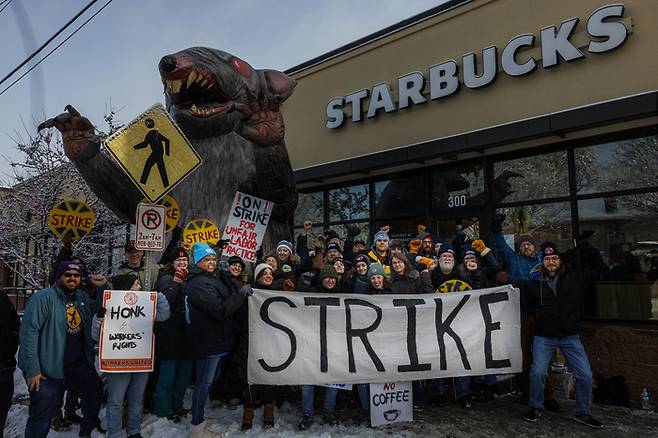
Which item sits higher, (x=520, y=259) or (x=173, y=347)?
(x=520, y=259)

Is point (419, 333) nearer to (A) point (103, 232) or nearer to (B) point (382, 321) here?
(B) point (382, 321)

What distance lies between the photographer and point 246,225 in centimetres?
628

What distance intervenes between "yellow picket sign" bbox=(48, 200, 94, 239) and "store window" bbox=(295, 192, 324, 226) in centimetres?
563

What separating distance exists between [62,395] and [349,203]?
711cm

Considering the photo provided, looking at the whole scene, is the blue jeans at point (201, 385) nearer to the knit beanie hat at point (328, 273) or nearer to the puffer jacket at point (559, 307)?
the knit beanie hat at point (328, 273)

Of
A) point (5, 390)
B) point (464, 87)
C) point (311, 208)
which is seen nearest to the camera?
point (5, 390)

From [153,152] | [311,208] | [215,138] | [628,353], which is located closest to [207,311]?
[153,152]

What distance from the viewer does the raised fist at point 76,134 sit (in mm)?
4887

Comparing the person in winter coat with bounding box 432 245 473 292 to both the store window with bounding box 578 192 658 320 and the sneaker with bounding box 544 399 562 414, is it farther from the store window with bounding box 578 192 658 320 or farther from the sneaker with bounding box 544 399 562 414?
the store window with bounding box 578 192 658 320

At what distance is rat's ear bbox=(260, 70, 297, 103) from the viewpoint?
20.0ft

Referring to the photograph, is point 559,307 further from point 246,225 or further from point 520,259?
point 246,225

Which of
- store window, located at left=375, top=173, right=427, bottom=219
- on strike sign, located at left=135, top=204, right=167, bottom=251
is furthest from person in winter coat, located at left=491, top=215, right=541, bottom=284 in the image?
on strike sign, located at left=135, top=204, right=167, bottom=251

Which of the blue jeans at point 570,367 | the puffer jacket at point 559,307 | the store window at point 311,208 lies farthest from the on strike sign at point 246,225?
the store window at point 311,208

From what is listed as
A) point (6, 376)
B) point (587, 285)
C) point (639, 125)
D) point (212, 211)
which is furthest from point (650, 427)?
point (6, 376)
